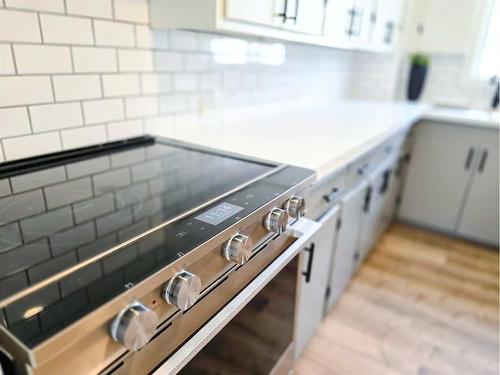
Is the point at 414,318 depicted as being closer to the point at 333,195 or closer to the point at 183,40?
the point at 333,195

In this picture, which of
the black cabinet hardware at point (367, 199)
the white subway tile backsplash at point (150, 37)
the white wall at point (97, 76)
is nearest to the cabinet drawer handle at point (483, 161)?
the black cabinet hardware at point (367, 199)

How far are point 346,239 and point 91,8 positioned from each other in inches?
52.9

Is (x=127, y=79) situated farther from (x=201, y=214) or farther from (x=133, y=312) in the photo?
(x=133, y=312)

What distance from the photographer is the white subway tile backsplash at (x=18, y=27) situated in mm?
910

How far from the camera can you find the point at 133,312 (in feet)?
1.70

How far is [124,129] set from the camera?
1300mm

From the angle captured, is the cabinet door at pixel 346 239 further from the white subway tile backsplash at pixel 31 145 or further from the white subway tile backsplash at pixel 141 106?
the white subway tile backsplash at pixel 31 145

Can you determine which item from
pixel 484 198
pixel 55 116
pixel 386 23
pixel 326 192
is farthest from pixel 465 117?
pixel 55 116

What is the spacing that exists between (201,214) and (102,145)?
0.64 m

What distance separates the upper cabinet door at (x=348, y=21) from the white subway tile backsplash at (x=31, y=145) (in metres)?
1.19

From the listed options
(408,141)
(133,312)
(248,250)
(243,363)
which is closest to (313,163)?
(248,250)

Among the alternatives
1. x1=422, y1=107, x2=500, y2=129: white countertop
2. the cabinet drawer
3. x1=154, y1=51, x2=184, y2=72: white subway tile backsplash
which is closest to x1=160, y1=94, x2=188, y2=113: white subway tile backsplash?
x1=154, y1=51, x2=184, y2=72: white subway tile backsplash

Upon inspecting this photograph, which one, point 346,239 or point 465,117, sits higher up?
point 465,117

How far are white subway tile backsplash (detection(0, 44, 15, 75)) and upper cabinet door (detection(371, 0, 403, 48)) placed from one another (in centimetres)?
192
